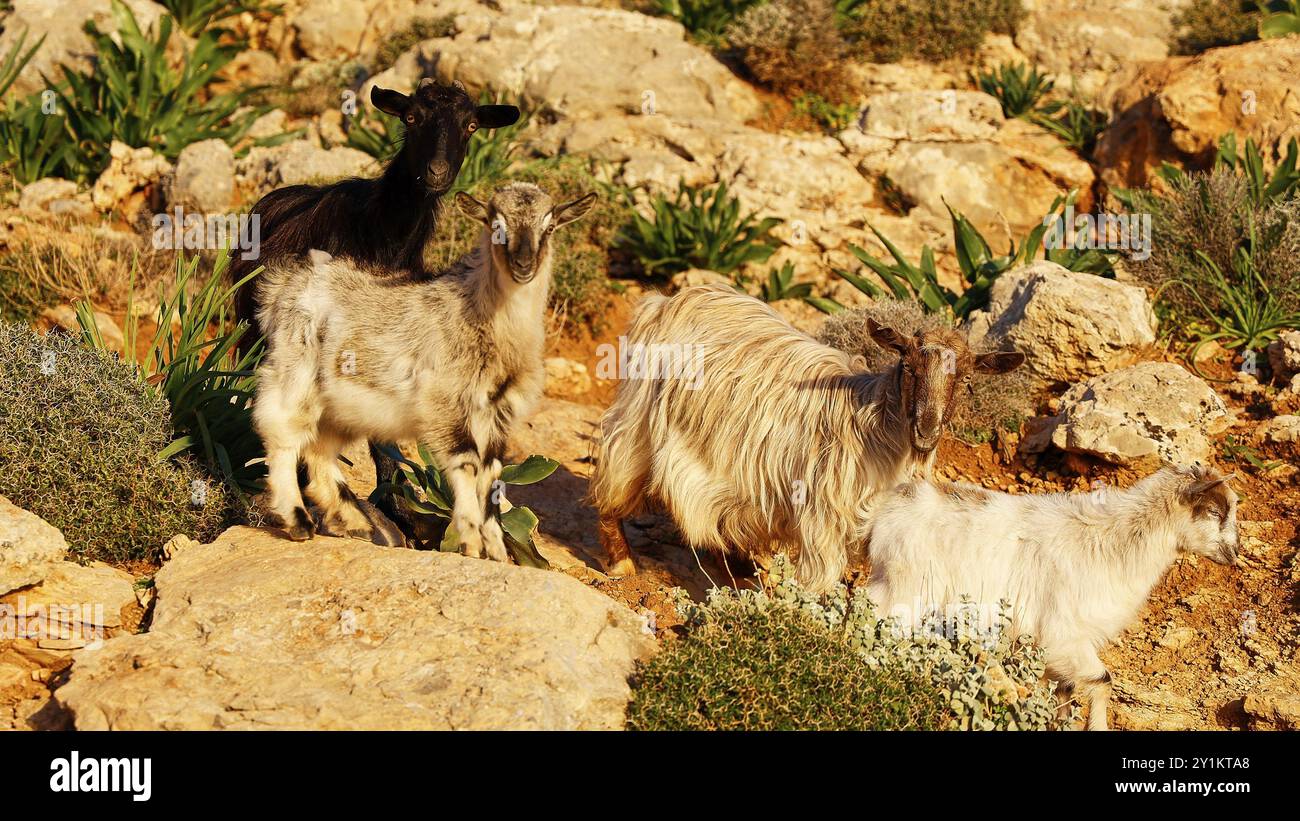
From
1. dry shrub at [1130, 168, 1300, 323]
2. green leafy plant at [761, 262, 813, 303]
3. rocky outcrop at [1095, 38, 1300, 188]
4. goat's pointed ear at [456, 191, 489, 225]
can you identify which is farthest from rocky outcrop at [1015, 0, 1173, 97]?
goat's pointed ear at [456, 191, 489, 225]

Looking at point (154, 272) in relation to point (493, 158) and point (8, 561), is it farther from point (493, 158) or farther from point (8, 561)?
point (8, 561)

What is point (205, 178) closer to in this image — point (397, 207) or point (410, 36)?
point (410, 36)

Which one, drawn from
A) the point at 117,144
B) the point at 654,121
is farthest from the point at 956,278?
the point at 117,144

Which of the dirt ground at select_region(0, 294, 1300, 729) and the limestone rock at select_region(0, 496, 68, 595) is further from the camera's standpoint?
the dirt ground at select_region(0, 294, 1300, 729)

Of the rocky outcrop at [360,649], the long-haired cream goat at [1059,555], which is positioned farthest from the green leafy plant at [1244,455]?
the rocky outcrop at [360,649]

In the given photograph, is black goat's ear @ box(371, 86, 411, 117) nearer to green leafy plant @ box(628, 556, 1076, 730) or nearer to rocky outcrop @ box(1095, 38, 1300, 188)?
green leafy plant @ box(628, 556, 1076, 730)

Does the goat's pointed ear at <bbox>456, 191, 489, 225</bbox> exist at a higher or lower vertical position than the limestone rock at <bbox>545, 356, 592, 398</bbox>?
higher

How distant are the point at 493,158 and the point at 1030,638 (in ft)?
Result: 26.0

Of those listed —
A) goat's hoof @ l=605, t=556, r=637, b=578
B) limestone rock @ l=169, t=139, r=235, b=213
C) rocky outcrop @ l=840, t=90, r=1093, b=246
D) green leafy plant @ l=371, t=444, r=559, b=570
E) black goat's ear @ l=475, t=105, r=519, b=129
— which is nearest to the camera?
green leafy plant @ l=371, t=444, r=559, b=570

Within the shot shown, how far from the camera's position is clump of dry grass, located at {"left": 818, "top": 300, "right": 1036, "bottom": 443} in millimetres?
8977

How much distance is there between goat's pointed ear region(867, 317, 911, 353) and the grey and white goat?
4.98 feet

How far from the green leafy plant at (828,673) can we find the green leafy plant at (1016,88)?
9.12m

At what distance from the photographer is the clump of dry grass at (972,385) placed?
898 cm

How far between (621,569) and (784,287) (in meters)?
4.61
